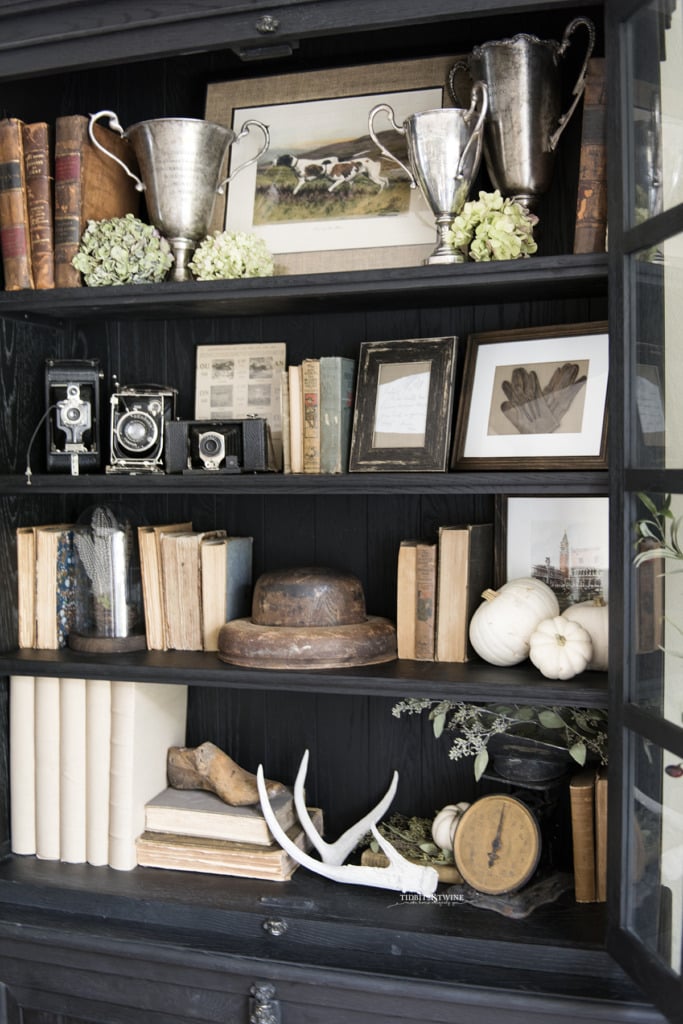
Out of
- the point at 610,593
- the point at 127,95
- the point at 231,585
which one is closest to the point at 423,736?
the point at 231,585

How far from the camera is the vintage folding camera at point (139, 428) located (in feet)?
7.20

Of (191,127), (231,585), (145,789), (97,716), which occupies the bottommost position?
(145,789)

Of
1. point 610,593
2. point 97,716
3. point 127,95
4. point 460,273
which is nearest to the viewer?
point 610,593

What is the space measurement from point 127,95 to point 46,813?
5.35 feet

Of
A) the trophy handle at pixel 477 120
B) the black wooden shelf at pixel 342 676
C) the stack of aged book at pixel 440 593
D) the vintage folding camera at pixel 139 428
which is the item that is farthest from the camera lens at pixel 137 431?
the trophy handle at pixel 477 120

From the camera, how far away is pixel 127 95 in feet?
7.75

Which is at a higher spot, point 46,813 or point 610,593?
point 610,593

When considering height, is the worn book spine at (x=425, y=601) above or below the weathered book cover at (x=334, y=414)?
below

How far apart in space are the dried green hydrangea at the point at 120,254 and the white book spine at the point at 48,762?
0.86 m

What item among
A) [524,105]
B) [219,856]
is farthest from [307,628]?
[524,105]

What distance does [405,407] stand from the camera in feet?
6.63

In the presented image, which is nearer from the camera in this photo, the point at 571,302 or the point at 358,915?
the point at 358,915

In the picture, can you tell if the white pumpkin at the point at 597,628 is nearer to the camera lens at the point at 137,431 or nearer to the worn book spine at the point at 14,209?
the camera lens at the point at 137,431

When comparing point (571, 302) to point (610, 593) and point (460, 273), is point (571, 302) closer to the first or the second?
point (460, 273)
